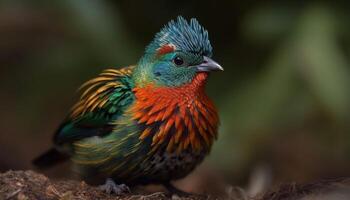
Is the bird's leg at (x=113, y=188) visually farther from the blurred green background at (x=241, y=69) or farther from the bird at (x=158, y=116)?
the blurred green background at (x=241, y=69)

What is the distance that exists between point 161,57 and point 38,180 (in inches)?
50.8

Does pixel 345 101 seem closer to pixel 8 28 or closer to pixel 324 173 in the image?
pixel 324 173

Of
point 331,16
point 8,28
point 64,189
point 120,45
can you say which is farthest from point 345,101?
point 8,28

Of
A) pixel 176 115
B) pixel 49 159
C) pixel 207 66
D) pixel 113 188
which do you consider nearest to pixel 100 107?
pixel 176 115

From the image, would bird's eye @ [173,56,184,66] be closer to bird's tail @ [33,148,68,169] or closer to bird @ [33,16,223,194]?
bird @ [33,16,223,194]

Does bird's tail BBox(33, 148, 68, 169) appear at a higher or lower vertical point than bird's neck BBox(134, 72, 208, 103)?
lower

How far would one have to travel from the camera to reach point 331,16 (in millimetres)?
7422

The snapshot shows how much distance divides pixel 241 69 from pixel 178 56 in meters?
2.82

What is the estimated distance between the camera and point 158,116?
5086mm

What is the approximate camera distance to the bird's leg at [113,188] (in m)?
4.82

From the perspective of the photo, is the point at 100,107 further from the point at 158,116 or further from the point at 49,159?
the point at 49,159

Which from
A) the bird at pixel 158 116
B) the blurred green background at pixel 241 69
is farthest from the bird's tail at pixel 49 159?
the blurred green background at pixel 241 69

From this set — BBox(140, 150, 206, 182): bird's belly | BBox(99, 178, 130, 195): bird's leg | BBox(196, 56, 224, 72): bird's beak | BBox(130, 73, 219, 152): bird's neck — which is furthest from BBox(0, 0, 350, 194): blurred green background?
BBox(99, 178, 130, 195): bird's leg

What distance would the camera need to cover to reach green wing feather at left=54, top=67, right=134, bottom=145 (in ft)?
17.2
